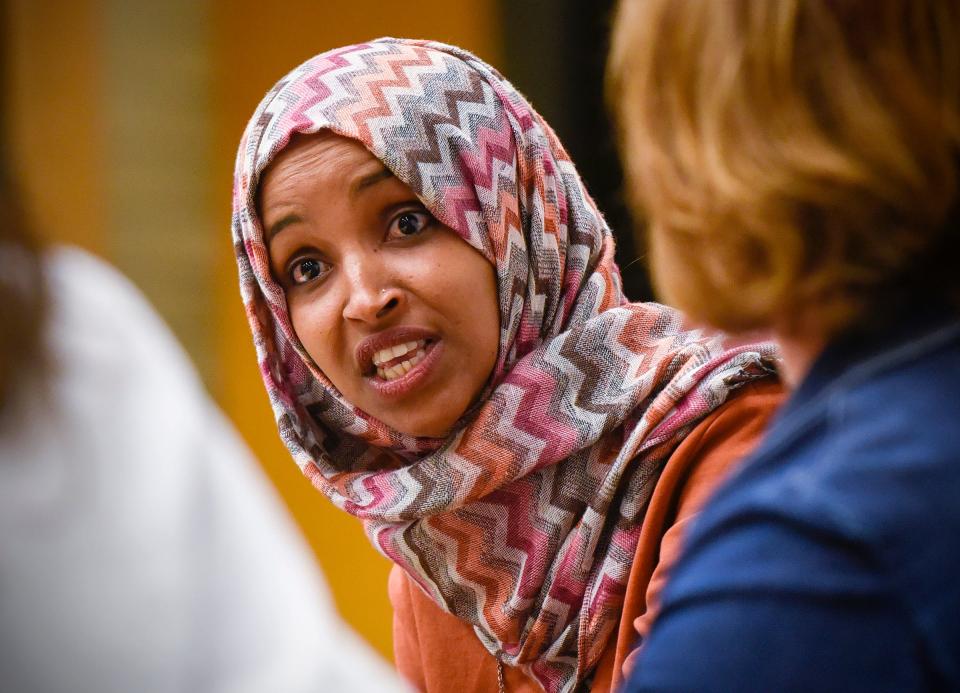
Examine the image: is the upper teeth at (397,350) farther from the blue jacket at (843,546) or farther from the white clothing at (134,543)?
the white clothing at (134,543)

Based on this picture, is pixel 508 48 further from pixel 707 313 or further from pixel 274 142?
pixel 707 313

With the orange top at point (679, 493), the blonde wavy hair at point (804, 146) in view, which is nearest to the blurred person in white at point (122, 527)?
the blonde wavy hair at point (804, 146)

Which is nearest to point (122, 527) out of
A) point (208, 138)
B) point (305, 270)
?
point (305, 270)

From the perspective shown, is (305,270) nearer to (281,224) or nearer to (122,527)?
(281,224)

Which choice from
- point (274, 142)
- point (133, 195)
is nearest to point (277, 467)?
point (133, 195)

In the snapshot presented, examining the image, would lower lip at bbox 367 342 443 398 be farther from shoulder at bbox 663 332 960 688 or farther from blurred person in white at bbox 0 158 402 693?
blurred person in white at bbox 0 158 402 693

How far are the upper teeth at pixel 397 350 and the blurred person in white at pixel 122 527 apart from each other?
883 mm

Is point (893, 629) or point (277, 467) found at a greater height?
point (893, 629)

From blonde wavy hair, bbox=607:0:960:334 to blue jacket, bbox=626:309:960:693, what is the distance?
0.16 feet

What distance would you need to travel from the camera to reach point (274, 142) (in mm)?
1646

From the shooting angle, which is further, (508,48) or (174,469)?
(508,48)

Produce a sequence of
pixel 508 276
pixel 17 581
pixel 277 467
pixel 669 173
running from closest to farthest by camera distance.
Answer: pixel 17 581 < pixel 669 173 < pixel 508 276 < pixel 277 467

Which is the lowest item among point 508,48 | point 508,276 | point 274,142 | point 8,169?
point 508,48

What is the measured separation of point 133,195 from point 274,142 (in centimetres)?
185
